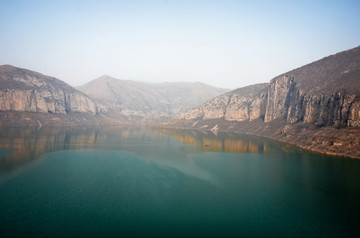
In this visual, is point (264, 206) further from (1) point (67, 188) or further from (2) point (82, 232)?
(1) point (67, 188)

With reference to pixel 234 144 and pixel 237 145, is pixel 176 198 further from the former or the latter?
pixel 234 144

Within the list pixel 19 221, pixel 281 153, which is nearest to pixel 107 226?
pixel 19 221

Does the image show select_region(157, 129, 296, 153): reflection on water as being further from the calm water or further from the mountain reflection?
the calm water

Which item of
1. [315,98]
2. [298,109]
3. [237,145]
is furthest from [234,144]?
[315,98]

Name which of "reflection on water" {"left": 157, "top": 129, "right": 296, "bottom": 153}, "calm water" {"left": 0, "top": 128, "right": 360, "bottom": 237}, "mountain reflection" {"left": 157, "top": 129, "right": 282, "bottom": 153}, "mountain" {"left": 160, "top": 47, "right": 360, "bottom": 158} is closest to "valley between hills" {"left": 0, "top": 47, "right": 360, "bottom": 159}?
"mountain" {"left": 160, "top": 47, "right": 360, "bottom": 158}

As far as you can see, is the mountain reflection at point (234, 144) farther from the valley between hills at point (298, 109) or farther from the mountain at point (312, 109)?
the mountain at point (312, 109)

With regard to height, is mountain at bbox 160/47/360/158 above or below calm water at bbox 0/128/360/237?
above
